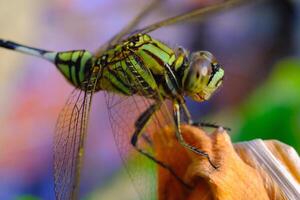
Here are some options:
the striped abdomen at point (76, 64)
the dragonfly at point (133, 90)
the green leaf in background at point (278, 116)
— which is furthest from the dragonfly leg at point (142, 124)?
the green leaf in background at point (278, 116)

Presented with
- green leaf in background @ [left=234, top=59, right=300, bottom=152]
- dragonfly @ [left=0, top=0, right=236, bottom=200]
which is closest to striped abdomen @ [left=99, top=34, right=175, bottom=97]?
dragonfly @ [left=0, top=0, right=236, bottom=200]

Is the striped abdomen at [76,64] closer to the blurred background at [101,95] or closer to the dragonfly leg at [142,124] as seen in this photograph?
the dragonfly leg at [142,124]

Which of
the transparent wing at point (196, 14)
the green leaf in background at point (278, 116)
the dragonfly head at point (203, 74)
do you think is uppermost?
the transparent wing at point (196, 14)

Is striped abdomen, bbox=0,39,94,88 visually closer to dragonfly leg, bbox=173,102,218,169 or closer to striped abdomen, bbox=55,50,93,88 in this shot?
striped abdomen, bbox=55,50,93,88

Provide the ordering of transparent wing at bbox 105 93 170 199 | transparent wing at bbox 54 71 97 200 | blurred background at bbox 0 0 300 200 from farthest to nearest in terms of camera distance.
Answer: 1. blurred background at bbox 0 0 300 200
2. transparent wing at bbox 105 93 170 199
3. transparent wing at bbox 54 71 97 200

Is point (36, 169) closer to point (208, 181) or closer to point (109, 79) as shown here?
point (109, 79)

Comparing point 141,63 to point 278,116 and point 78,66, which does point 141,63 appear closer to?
point 78,66

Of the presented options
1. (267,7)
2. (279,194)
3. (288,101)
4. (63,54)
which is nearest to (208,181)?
(279,194)
